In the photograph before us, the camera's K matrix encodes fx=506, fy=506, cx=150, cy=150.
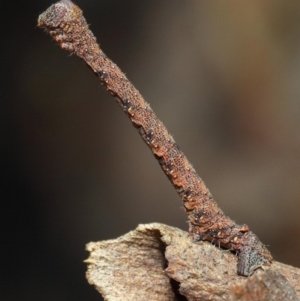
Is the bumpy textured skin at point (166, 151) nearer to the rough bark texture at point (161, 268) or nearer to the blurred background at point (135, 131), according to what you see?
the rough bark texture at point (161, 268)

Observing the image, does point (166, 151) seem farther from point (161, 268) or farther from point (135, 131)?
point (135, 131)

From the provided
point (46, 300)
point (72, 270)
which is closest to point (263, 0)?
point (72, 270)

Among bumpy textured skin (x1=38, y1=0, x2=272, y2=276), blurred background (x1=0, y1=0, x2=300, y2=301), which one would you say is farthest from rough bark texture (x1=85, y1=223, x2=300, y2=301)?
blurred background (x1=0, y1=0, x2=300, y2=301)

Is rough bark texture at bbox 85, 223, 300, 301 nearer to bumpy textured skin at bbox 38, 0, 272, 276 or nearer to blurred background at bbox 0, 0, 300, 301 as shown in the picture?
bumpy textured skin at bbox 38, 0, 272, 276

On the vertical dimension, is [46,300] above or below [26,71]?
below

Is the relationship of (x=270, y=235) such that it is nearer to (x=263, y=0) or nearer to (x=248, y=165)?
(x=248, y=165)

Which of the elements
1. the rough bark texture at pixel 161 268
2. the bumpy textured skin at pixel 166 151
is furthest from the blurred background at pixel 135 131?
the rough bark texture at pixel 161 268

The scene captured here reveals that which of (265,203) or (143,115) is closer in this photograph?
(143,115)
